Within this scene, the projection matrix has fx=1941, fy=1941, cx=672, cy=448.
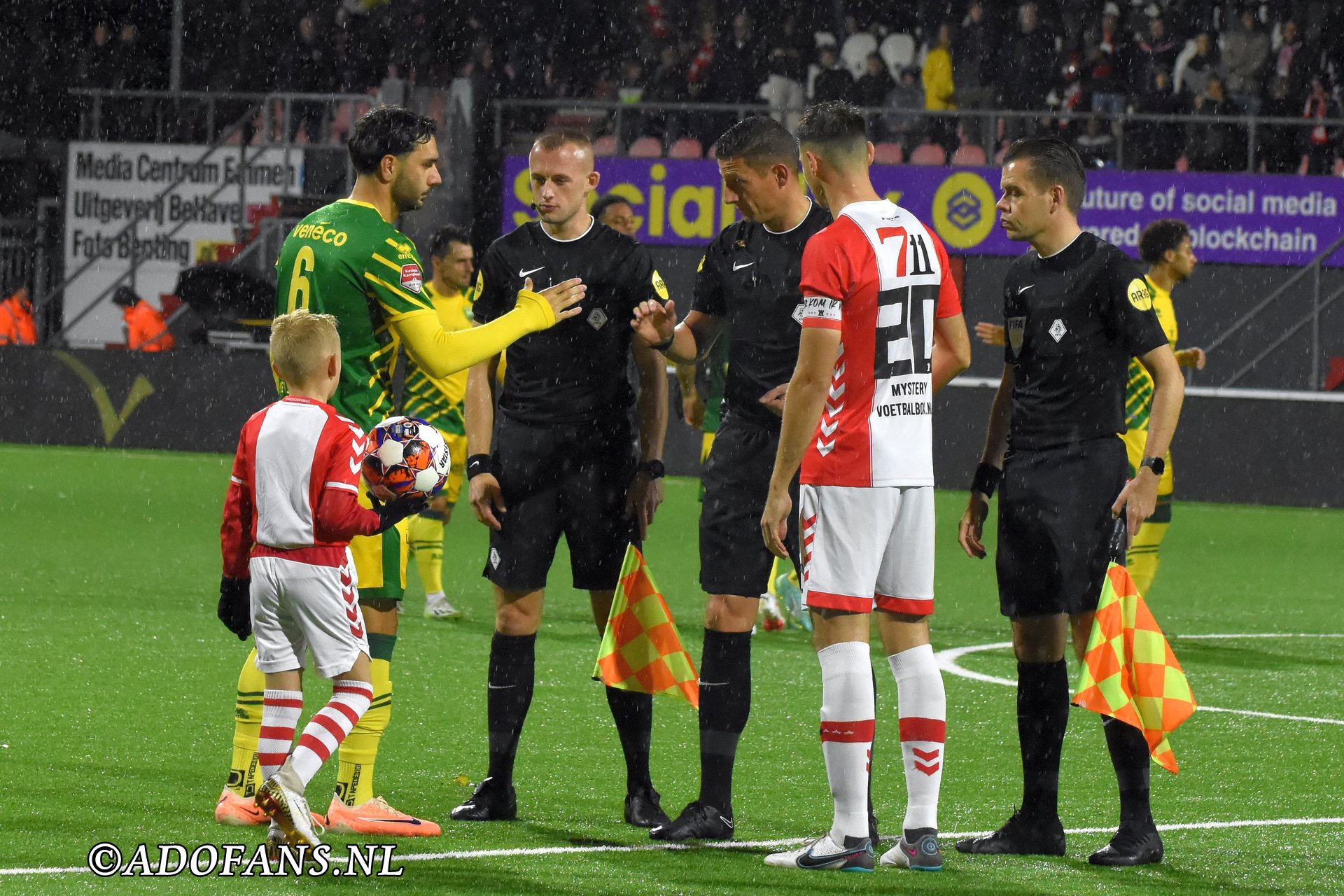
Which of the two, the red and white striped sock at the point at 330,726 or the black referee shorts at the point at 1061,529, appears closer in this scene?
the red and white striped sock at the point at 330,726

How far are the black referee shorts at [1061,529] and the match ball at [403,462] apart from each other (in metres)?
1.66

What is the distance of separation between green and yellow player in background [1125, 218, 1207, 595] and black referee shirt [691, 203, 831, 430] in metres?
3.87

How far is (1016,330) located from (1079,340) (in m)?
0.23

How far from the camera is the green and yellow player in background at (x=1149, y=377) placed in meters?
9.62

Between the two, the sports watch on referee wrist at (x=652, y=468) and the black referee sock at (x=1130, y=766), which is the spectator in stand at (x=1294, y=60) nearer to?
the sports watch on referee wrist at (x=652, y=468)

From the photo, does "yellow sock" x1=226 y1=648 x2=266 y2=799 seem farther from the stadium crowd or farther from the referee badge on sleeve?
the stadium crowd

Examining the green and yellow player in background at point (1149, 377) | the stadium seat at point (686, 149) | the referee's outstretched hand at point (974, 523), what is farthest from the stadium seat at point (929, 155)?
the referee's outstretched hand at point (974, 523)

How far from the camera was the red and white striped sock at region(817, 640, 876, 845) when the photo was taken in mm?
5246

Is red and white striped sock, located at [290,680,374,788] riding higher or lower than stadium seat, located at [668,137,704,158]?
lower

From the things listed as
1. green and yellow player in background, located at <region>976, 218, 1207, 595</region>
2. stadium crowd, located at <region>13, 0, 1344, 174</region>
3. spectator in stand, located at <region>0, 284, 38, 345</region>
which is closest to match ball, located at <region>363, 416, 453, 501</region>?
green and yellow player in background, located at <region>976, 218, 1207, 595</region>

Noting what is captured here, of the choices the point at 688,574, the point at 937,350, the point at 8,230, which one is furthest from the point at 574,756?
the point at 8,230

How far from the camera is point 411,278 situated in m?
5.75

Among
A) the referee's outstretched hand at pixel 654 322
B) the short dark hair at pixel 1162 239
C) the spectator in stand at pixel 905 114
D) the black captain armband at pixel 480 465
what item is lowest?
the black captain armband at pixel 480 465

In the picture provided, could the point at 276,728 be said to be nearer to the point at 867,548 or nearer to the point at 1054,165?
the point at 867,548
